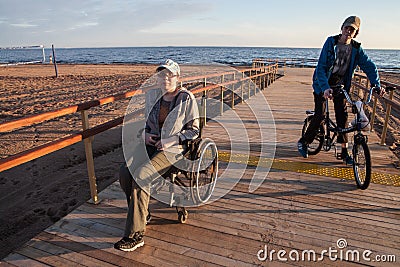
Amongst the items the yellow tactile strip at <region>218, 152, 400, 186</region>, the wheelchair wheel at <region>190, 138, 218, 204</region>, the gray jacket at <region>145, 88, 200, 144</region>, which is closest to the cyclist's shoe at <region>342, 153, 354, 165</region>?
the yellow tactile strip at <region>218, 152, 400, 186</region>

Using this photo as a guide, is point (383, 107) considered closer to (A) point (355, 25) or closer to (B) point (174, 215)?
(A) point (355, 25)

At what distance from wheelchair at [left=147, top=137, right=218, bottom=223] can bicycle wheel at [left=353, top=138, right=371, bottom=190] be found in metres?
1.51

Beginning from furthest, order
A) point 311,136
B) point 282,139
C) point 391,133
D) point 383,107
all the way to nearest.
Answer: point 383,107, point 391,133, point 282,139, point 311,136

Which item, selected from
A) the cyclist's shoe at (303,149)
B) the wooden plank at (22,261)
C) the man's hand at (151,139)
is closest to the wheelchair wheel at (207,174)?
the man's hand at (151,139)

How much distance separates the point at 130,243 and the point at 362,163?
2437 millimetres

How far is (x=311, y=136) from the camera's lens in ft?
12.3

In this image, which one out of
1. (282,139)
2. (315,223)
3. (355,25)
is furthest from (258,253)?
(282,139)

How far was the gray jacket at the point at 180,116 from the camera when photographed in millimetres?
2369

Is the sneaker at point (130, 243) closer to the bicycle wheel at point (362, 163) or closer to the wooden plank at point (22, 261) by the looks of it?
the wooden plank at point (22, 261)

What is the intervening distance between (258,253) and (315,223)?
66 centimetres

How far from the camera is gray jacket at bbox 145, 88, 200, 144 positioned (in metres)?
2.37

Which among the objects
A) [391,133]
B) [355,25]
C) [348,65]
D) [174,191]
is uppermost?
[355,25]

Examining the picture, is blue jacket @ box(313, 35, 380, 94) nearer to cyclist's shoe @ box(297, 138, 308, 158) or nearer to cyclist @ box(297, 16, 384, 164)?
cyclist @ box(297, 16, 384, 164)

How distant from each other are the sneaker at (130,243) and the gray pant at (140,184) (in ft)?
0.11
